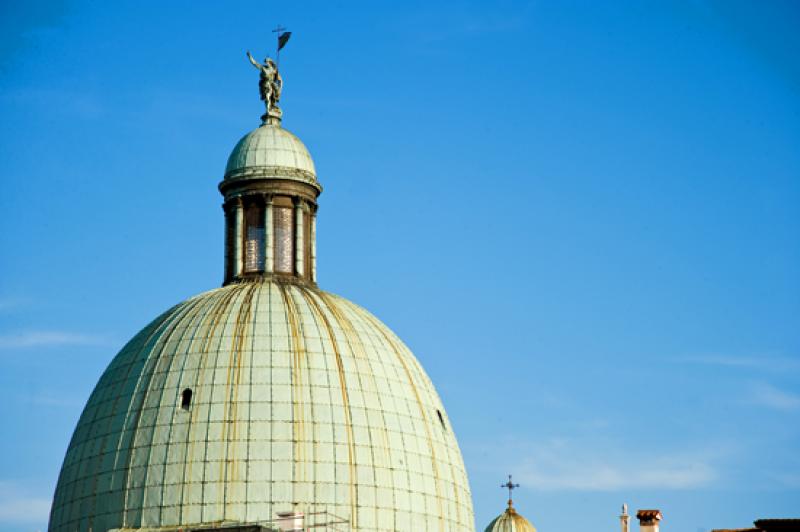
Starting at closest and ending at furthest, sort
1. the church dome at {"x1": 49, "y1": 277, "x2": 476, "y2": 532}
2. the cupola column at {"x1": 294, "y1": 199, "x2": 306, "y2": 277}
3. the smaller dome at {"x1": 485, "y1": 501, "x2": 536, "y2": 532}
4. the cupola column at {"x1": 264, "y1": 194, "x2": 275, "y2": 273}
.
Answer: the church dome at {"x1": 49, "y1": 277, "x2": 476, "y2": 532} → the cupola column at {"x1": 264, "y1": 194, "x2": 275, "y2": 273} → the cupola column at {"x1": 294, "y1": 199, "x2": 306, "y2": 277} → the smaller dome at {"x1": 485, "y1": 501, "x2": 536, "y2": 532}

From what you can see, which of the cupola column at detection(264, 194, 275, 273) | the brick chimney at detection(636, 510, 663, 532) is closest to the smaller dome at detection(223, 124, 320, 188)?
the cupola column at detection(264, 194, 275, 273)

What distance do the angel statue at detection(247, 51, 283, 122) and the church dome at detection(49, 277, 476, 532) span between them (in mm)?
11439

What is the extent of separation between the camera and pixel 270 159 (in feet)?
335

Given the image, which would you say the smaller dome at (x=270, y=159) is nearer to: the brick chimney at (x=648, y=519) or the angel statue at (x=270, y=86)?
the angel statue at (x=270, y=86)

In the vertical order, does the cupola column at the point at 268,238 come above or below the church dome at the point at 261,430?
above

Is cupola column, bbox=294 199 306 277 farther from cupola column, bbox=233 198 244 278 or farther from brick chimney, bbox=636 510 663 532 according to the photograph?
brick chimney, bbox=636 510 663 532

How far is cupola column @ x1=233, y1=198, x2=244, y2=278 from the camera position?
102 metres

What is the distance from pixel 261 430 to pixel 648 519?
17586 millimetres

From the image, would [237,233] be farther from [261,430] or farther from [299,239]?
[261,430]

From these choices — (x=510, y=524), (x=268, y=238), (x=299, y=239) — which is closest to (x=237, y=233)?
(x=268, y=238)

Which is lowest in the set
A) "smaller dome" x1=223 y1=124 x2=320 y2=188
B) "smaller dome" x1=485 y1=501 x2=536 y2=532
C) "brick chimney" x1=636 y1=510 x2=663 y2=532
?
"brick chimney" x1=636 y1=510 x2=663 y2=532

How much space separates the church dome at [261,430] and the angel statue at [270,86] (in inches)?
450

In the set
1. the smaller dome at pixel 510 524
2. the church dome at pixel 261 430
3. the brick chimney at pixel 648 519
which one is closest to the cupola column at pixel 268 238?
the church dome at pixel 261 430

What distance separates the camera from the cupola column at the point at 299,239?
101500 millimetres
